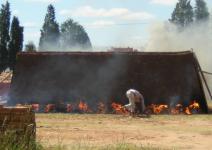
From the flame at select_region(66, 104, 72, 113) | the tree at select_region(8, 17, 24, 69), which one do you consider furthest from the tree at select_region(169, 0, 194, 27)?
the flame at select_region(66, 104, 72, 113)

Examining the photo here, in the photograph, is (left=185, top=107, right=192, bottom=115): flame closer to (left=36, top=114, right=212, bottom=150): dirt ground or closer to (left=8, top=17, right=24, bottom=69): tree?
(left=36, top=114, right=212, bottom=150): dirt ground

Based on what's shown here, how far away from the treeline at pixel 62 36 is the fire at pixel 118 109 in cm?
4564

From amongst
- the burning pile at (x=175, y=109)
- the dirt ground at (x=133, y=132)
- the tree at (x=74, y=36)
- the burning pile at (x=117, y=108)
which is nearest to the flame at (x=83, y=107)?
the burning pile at (x=117, y=108)

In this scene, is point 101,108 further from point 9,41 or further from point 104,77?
point 9,41

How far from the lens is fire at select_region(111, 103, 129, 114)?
2476 centimetres

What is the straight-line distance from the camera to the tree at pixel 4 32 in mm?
64062

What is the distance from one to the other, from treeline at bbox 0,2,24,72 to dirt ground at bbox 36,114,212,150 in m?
45.1

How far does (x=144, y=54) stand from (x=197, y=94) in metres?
3.36

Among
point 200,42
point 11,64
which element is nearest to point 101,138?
point 200,42

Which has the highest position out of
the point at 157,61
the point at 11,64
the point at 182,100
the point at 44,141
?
the point at 11,64

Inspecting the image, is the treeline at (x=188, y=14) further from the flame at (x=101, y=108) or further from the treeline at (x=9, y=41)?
the flame at (x=101, y=108)

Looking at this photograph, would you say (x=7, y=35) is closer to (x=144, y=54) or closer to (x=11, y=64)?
(x=11, y=64)

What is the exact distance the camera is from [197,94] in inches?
1026

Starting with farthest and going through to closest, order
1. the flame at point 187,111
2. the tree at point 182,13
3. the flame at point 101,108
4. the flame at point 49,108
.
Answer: the tree at point 182,13 < the flame at point 49,108 < the flame at point 101,108 < the flame at point 187,111
